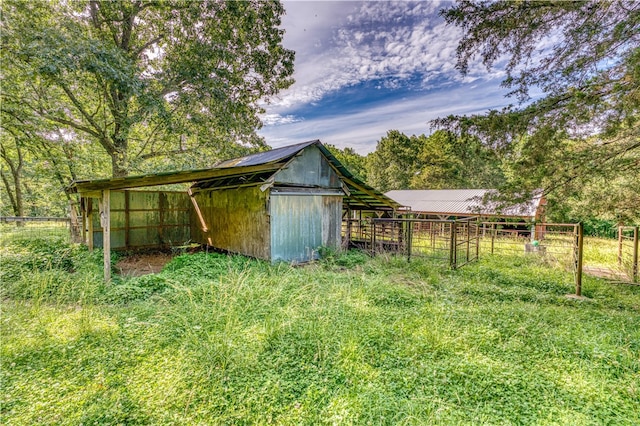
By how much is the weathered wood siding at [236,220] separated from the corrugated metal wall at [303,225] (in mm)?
290

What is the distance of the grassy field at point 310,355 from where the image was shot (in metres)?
2.22

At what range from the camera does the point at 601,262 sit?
858cm

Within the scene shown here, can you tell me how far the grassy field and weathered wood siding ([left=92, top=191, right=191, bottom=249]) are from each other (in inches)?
167

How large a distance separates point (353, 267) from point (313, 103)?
9.89 m

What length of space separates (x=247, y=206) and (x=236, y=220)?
2.48 ft

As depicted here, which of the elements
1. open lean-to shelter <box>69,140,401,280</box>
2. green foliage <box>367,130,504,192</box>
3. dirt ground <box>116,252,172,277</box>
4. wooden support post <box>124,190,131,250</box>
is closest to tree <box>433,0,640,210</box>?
open lean-to shelter <box>69,140,401,280</box>

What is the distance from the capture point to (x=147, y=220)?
992 centimetres

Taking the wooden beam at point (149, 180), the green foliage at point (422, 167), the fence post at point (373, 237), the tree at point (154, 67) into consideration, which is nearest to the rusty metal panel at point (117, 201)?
the tree at point (154, 67)

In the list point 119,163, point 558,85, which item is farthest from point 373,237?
point 119,163

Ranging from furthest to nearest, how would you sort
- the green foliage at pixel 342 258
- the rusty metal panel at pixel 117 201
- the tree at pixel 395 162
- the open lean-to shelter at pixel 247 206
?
the tree at pixel 395 162, the rusty metal panel at pixel 117 201, the green foliage at pixel 342 258, the open lean-to shelter at pixel 247 206

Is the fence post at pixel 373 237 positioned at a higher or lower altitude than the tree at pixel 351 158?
lower

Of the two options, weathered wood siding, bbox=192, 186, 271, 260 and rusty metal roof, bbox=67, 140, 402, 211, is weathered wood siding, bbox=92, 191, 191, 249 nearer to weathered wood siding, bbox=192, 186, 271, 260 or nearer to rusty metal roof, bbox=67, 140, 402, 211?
weathered wood siding, bbox=192, 186, 271, 260

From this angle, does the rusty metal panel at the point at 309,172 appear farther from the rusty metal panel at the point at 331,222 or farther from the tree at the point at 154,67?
the tree at the point at 154,67

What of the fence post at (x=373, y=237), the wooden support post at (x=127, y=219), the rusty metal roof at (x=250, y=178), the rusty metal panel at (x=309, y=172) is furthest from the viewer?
the wooden support post at (x=127, y=219)
